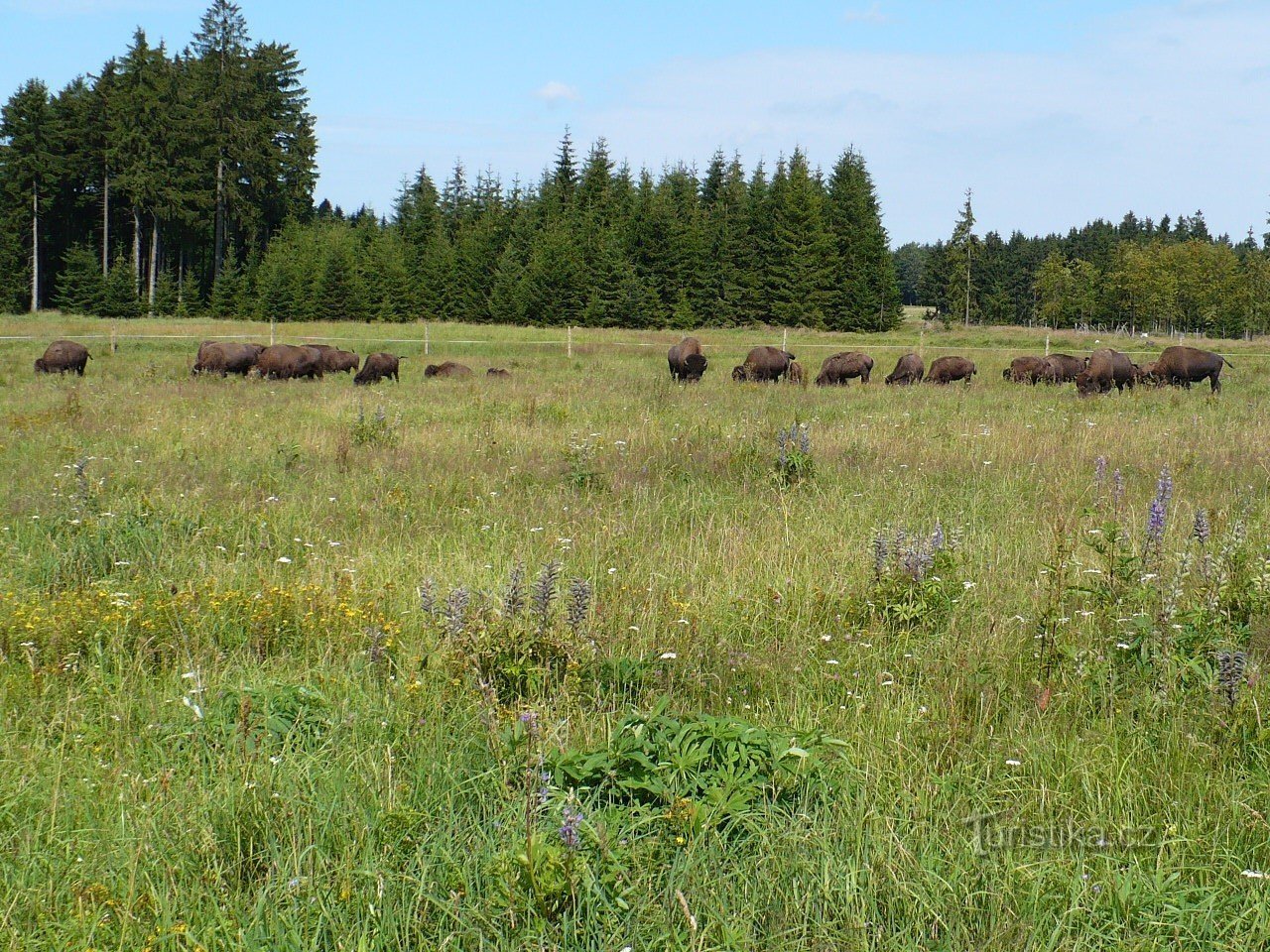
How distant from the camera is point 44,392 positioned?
57.6 ft

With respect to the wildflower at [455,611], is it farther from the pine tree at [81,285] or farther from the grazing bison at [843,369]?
the pine tree at [81,285]

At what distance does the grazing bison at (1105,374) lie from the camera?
70.7ft

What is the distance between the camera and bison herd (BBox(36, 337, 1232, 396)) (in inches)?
913

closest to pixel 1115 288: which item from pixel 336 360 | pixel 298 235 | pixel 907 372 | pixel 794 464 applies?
pixel 298 235

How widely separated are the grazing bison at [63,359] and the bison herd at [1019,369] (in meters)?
13.9

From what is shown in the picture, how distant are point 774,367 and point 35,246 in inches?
2047

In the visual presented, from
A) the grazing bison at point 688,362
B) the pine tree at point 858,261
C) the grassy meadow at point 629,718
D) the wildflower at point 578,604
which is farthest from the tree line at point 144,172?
the wildflower at point 578,604

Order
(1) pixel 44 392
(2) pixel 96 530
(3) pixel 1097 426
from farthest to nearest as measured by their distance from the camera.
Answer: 1. (1) pixel 44 392
2. (3) pixel 1097 426
3. (2) pixel 96 530

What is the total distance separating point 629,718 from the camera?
343cm

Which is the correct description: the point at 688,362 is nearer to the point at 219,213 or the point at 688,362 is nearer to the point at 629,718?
the point at 629,718

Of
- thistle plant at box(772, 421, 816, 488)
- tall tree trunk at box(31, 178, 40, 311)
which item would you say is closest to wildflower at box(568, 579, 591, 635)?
thistle plant at box(772, 421, 816, 488)

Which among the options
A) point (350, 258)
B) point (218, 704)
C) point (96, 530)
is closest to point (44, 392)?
point (96, 530)

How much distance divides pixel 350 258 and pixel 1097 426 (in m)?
51.3

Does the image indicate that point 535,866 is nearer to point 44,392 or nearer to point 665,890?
point 665,890
